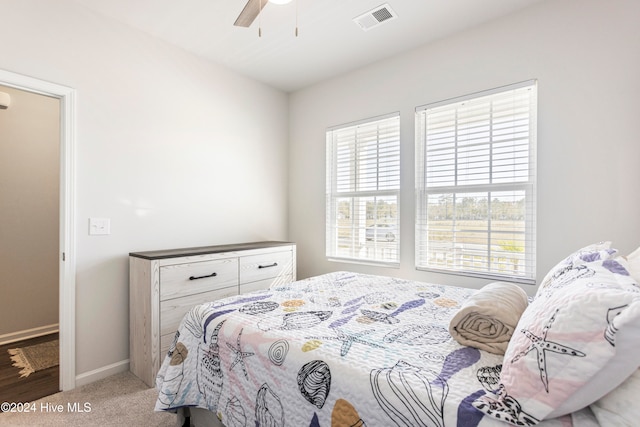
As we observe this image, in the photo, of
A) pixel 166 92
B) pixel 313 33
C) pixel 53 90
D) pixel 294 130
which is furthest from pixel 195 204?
pixel 313 33

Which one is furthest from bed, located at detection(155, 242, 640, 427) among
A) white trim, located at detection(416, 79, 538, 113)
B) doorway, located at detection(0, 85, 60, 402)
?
doorway, located at detection(0, 85, 60, 402)

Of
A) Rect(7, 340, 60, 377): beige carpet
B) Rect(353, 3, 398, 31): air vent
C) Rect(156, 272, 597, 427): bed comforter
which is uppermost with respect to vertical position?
Rect(353, 3, 398, 31): air vent

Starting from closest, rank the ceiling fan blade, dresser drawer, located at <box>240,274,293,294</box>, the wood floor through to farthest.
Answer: the ceiling fan blade < the wood floor < dresser drawer, located at <box>240,274,293,294</box>

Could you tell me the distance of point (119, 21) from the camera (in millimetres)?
2518

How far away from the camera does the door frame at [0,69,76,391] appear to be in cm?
224

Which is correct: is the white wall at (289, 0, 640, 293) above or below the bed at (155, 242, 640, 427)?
above

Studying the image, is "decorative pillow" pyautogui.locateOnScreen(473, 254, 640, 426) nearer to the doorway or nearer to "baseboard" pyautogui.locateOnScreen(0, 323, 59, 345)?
the doorway

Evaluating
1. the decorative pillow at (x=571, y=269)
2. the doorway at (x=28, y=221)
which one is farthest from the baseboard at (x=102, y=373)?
the decorative pillow at (x=571, y=269)

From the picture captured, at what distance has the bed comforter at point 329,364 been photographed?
0.95m

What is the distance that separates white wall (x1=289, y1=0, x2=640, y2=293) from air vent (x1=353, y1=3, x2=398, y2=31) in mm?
122

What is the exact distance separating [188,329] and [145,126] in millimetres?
1854

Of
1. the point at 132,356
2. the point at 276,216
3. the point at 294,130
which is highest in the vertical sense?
the point at 294,130

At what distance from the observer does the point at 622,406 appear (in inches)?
29.3

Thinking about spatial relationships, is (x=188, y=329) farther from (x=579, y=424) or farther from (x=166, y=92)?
(x=166, y=92)
